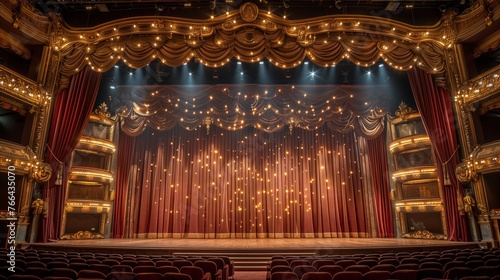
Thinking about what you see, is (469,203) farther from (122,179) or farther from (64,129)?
(122,179)

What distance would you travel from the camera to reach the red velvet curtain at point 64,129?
827 cm

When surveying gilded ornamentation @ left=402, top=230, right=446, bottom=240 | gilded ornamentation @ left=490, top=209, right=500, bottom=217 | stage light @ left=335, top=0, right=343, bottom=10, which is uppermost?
stage light @ left=335, top=0, right=343, bottom=10

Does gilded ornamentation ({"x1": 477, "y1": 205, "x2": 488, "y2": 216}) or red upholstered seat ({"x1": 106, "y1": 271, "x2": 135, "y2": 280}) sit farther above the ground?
gilded ornamentation ({"x1": 477, "y1": 205, "x2": 488, "y2": 216})

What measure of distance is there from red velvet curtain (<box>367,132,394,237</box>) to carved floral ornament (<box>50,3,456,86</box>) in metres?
4.43

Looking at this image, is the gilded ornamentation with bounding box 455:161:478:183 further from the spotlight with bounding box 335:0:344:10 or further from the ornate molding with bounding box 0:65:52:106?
the ornate molding with bounding box 0:65:52:106

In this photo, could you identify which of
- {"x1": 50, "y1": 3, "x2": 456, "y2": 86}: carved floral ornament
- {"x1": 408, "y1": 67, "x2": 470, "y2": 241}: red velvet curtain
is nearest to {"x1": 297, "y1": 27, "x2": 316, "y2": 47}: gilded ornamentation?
{"x1": 50, "y1": 3, "x2": 456, "y2": 86}: carved floral ornament

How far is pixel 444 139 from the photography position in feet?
28.4

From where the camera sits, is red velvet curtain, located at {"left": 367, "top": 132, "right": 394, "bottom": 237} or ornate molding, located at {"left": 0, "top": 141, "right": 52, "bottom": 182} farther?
red velvet curtain, located at {"left": 367, "top": 132, "right": 394, "bottom": 237}

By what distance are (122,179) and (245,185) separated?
213 inches

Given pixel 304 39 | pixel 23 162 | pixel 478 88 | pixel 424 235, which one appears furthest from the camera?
pixel 424 235

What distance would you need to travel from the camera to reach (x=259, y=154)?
13.4 meters

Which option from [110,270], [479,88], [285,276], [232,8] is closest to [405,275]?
[285,276]

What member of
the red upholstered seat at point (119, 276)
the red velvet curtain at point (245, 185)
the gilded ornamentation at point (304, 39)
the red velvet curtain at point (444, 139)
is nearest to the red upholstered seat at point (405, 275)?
the red upholstered seat at point (119, 276)

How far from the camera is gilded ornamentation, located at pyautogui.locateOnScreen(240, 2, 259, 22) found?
830cm
